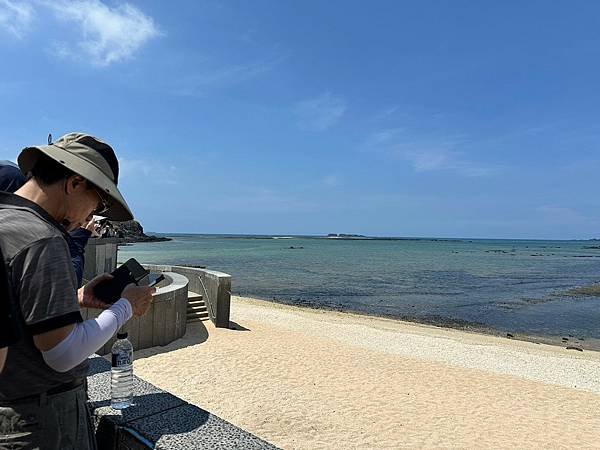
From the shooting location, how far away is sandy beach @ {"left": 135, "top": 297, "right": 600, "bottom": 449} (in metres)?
6.90

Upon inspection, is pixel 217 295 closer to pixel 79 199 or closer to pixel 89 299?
pixel 89 299

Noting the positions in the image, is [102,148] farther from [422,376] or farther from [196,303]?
[196,303]

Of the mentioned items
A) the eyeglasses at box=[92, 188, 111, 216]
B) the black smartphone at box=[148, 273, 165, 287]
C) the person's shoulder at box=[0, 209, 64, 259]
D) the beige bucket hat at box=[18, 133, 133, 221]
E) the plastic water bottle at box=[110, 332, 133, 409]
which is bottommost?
the plastic water bottle at box=[110, 332, 133, 409]

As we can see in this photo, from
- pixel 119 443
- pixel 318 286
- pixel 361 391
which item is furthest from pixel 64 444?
pixel 318 286

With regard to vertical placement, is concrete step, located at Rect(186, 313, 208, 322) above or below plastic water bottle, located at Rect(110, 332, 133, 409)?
below

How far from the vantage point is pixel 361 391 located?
8.87 metres

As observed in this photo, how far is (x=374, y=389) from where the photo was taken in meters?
9.08

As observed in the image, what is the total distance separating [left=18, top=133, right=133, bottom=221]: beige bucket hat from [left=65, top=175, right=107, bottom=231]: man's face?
0.06 m

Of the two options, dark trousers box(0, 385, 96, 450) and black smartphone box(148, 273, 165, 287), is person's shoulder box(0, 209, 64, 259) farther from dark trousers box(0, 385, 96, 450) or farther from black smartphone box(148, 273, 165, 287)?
black smartphone box(148, 273, 165, 287)

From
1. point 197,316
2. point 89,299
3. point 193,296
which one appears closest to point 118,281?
point 89,299

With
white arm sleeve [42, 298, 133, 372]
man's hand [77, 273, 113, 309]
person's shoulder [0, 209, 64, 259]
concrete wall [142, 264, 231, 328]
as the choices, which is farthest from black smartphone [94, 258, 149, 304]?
concrete wall [142, 264, 231, 328]

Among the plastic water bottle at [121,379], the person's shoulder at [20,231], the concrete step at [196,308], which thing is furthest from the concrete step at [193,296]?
the person's shoulder at [20,231]

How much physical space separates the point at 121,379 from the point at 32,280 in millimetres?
1360

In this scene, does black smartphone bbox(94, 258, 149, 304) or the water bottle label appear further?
the water bottle label
